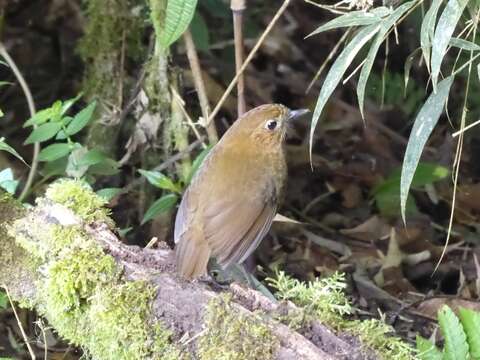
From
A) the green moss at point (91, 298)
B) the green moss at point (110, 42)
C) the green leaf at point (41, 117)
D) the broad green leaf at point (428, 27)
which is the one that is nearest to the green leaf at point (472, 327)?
the broad green leaf at point (428, 27)

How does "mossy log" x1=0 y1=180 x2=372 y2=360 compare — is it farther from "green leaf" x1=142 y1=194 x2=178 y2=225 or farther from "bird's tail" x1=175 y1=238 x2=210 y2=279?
"green leaf" x1=142 y1=194 x2=178 y2=225

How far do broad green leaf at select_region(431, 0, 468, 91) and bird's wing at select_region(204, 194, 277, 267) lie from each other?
98 centimetres

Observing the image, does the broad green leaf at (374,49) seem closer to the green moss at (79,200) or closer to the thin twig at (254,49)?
the thin twig at (254,49)

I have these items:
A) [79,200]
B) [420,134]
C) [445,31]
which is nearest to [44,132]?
[79,200]

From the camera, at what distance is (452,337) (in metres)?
2.81

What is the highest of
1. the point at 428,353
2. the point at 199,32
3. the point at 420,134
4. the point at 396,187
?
the point at 420,134

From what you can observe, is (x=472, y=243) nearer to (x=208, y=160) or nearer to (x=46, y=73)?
(x=208, y=160)

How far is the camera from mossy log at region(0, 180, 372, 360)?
8.67ft

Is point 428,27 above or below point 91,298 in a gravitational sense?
above

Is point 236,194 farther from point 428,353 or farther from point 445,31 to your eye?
point 445,31

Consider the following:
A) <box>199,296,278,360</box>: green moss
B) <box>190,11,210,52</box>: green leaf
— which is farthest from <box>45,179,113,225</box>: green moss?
<box>190,11,210,52</box>: green leaf

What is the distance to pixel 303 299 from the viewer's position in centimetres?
281

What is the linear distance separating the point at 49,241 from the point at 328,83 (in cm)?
93

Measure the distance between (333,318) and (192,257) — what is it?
0.53 metres
